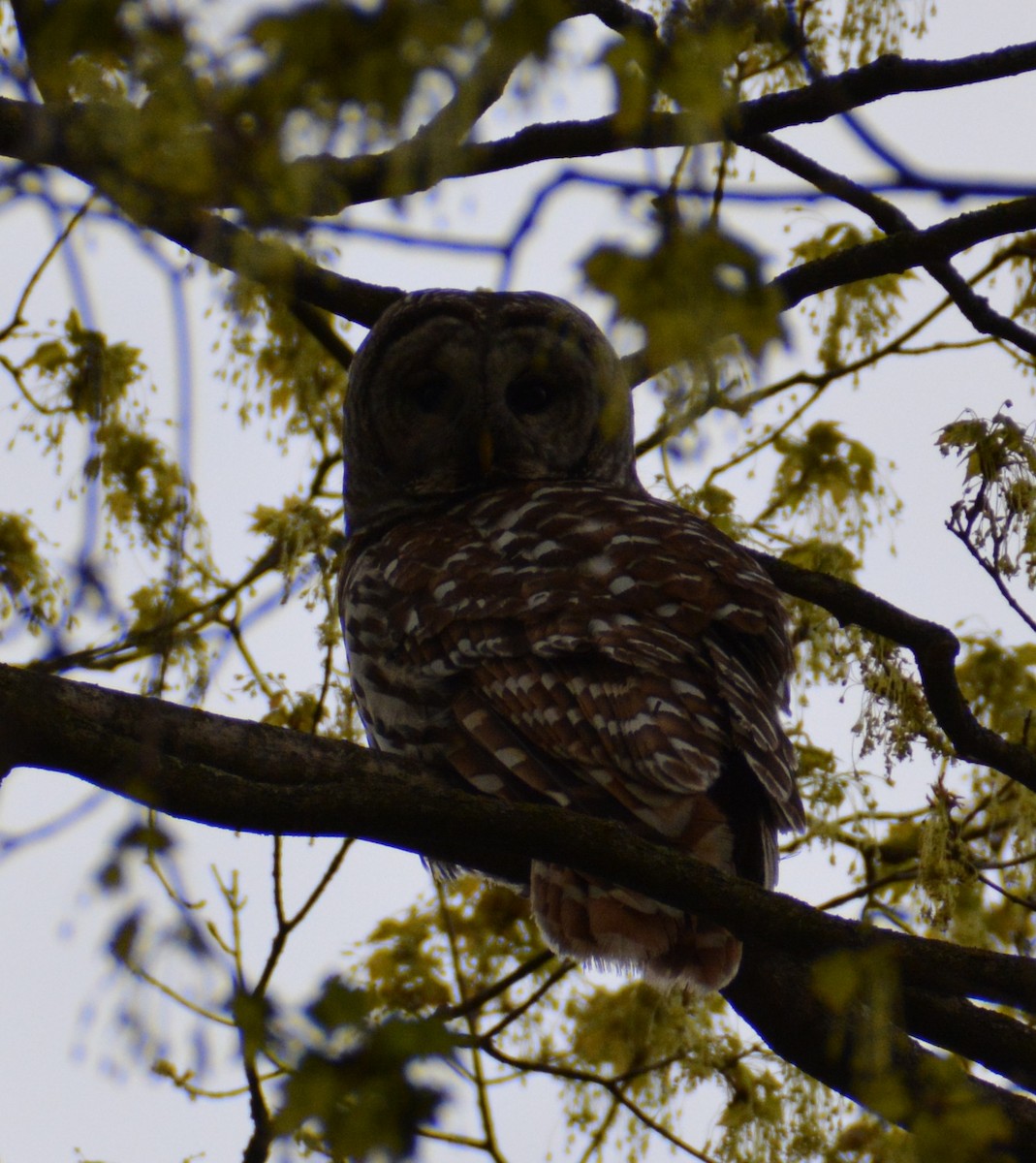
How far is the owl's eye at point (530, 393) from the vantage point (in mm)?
5289

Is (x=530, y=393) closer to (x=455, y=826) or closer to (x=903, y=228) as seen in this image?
(x=903, y=228)

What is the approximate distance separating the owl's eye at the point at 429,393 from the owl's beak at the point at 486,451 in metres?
0.30

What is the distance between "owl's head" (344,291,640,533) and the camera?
Answer: 515 centimetres

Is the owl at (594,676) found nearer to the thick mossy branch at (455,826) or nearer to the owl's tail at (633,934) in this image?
the owl's tail at (633,934)

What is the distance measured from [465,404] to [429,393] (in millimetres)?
237

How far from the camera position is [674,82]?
1.66 meters

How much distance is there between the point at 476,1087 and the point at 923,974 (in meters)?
2.71

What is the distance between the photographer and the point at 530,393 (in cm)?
531

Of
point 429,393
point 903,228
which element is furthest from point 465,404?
point 903,228

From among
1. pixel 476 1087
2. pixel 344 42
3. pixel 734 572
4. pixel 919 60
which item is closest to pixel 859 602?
pixel 734 572

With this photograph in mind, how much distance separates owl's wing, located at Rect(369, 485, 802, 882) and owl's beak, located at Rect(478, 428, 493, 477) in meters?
0.82

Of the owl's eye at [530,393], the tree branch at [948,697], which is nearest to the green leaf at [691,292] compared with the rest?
the tree branch at [948,697]

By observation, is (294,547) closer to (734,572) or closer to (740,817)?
(734,572)

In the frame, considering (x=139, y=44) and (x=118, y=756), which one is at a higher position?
(x=139, y=44)
